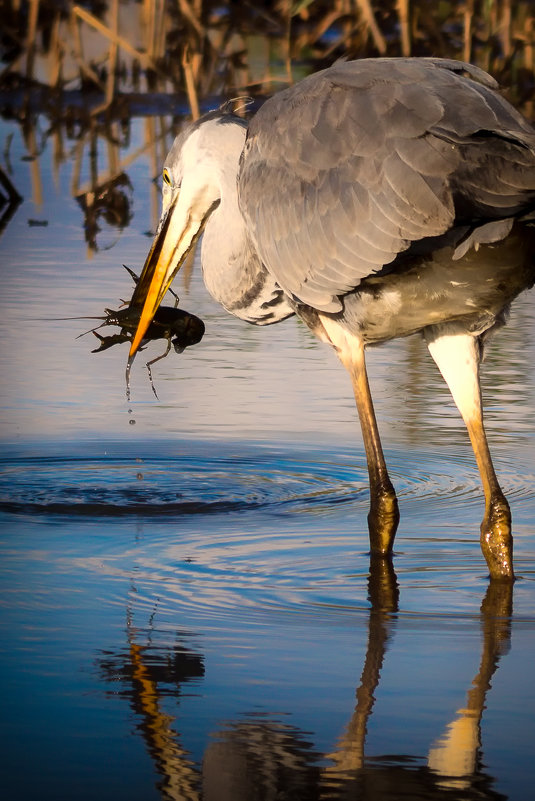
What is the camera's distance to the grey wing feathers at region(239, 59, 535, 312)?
15.6ft

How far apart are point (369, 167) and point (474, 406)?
99 cm

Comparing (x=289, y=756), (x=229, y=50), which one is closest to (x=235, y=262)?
(x=289, y=756)

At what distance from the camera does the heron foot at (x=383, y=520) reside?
A: 5410mm

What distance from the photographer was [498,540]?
5219 millimetres

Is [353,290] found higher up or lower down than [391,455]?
higher up

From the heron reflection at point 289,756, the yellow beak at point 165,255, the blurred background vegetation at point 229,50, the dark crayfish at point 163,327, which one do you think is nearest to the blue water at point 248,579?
the heron reflection at point 289,756

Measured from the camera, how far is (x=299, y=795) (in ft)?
11.4

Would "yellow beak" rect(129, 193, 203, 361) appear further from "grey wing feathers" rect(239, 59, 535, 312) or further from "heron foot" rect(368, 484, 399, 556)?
"heron foot" rect(368, 484, 399, 556)

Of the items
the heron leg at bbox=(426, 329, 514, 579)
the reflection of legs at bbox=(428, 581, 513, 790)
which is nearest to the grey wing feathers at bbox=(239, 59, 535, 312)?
the heron leg at bbox=(426, 329, 514, 579)

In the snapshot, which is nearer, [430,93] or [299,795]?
[299,795]

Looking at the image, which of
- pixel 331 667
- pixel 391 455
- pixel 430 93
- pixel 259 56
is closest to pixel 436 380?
pixel 391 455

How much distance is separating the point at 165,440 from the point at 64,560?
1665 mm

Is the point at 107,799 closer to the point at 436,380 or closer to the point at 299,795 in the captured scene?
the point at 299,795

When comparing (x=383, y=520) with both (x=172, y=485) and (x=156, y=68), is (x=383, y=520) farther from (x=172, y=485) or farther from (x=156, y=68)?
(x=156, y=68)
